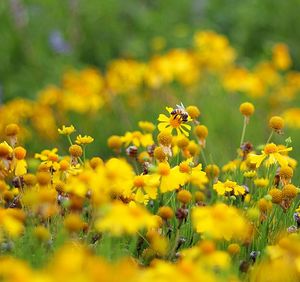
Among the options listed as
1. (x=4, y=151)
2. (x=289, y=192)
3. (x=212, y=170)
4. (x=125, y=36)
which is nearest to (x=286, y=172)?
(x=289, y=192)

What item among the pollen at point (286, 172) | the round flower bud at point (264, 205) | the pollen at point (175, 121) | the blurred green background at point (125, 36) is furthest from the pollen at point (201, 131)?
the blurred green background at point (125, 36)

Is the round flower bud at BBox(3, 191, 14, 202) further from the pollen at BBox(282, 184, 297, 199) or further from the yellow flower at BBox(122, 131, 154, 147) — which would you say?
the pollen at BBox(282, 184, 297, 199)

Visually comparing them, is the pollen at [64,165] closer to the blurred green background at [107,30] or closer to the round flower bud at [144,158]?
the round flower bud at [144,158]

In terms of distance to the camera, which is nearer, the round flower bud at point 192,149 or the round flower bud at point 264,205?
the round flower bud at point 264,205

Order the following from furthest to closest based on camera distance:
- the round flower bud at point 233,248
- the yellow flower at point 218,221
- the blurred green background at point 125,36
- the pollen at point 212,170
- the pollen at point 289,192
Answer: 1. the blurred green background at point 125,36
2. the pollen at point 212,170
3. the pollen at point 289,192
4. the round flower bud at point 233,248
5. the yellow flower at point 218,221

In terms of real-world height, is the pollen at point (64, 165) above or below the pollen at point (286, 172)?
below

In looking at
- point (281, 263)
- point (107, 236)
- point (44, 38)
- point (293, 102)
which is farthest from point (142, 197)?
point (44, 38)

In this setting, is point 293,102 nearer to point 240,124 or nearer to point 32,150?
point 240,124

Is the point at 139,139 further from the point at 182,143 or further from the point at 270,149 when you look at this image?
the point at 270,149
